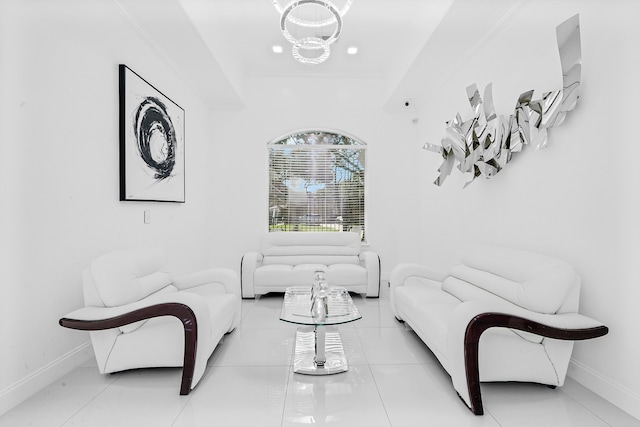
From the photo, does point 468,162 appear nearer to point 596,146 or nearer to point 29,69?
point 596,146

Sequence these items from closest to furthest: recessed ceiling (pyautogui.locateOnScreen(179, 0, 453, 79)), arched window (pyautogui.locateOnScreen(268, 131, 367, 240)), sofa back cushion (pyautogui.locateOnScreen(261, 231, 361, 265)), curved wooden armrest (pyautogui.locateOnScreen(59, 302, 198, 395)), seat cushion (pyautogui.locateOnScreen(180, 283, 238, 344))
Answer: curved wooden armrest (pyautogui.locateOnScreen(59, 302, 198, 395)), seat cushion (pyautogui.locateOnScreen(180, 283, 238, 344)), recessed ceiling (pyautogui.locateOnScreen(179, 0, 453, 79)), sofa back cushion (pyautogui.locateOnScreen(261, 231, 361, 265)), arched window (pyautogui.locateOnScreen(268, 131, 367, 240))

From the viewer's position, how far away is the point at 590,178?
2.09 meters

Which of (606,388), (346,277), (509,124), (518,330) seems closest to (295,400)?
(518,330)

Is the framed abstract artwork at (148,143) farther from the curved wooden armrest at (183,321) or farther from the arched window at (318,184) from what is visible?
the arched window at (318,184)

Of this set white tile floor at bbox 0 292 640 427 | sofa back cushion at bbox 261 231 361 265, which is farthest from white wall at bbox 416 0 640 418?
sofa back cushion at bbox 261 231 361 265

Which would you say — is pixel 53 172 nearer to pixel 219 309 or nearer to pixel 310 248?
pixel 219 309

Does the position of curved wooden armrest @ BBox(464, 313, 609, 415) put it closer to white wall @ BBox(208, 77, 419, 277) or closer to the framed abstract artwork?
the framed abstract artwork

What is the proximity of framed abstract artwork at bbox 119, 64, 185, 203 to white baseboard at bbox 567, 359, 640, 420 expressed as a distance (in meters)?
3.60

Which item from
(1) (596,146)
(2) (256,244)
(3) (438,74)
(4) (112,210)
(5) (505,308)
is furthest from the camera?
(2) (256,244)

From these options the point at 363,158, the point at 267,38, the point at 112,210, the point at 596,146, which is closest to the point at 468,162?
the point at 596,146

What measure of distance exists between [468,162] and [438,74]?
57.9 inches

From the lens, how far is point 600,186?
202 centimetres

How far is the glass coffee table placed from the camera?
7.39ft

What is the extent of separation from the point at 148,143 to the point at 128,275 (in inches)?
58.0
